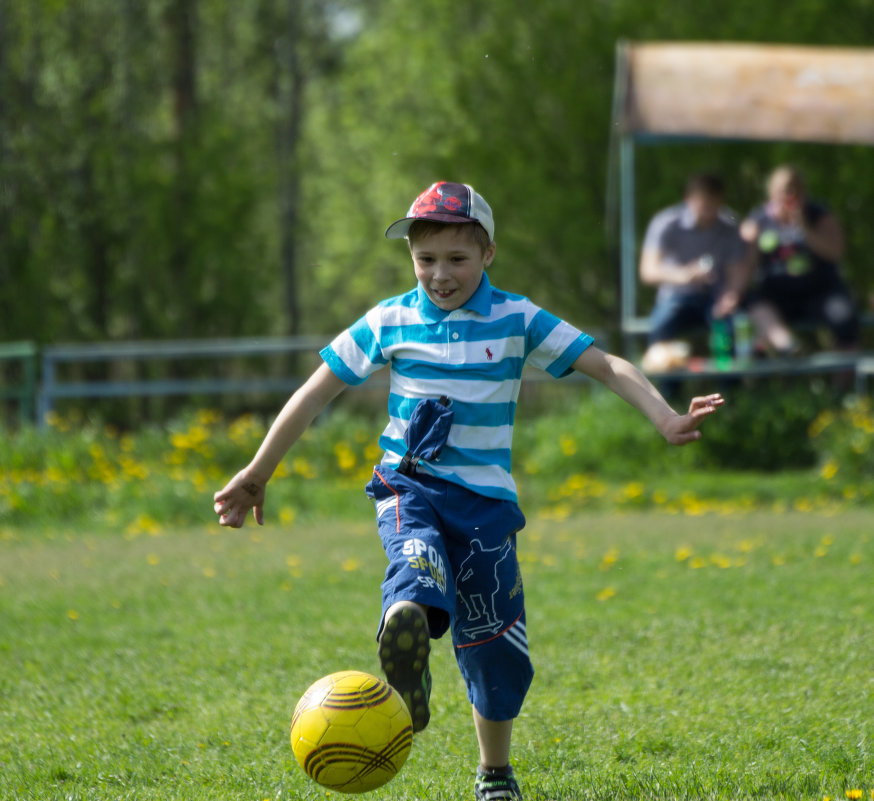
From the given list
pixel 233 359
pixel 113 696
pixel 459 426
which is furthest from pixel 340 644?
pixel 233 359

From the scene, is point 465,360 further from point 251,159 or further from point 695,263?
point 251,159

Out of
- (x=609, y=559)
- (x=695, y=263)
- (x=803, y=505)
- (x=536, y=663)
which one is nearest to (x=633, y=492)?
(x=803, y=505)

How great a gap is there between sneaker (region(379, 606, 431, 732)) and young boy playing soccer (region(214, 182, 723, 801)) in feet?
0.91

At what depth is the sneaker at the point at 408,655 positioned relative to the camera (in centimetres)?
311

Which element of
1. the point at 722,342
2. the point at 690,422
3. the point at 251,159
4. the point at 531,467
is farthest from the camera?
the point at 251,159

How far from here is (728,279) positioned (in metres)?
10.9

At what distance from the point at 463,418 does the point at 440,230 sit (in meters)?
0.55

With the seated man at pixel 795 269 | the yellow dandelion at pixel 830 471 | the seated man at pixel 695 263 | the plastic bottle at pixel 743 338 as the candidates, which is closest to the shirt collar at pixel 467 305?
the yellow dandelion at pixel 830 471

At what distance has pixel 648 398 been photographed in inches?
136

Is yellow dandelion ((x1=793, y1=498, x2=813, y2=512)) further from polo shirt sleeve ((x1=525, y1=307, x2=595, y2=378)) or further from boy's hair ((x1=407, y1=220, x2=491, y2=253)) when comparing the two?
boy's hair ((x1=407, y1=220, x2=491, y2=253))

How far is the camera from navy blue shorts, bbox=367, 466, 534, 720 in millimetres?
3416

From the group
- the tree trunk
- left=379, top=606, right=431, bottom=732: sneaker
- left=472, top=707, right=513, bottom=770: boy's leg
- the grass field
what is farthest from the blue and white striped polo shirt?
the tree trunk

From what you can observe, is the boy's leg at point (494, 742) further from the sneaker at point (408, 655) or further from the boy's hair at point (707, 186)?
the boy's hair at point (707, 186)

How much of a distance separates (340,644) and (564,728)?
60.7 inches
